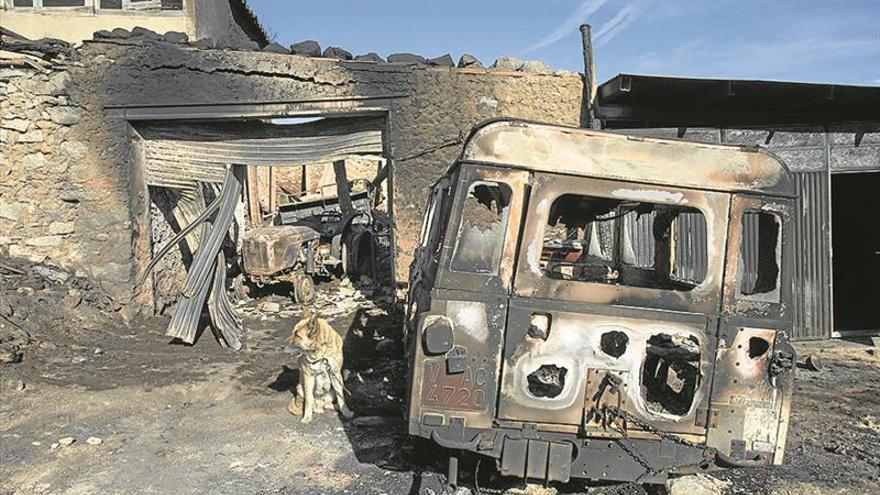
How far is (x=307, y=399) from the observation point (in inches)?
193

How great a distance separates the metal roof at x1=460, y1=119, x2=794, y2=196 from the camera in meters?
3.13

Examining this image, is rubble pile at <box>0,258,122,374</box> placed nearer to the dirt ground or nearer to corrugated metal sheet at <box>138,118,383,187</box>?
the dirt ground

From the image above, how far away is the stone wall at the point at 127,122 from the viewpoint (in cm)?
712

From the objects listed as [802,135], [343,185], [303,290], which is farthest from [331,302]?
[802,135]

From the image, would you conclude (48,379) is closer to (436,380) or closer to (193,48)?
(193,48)

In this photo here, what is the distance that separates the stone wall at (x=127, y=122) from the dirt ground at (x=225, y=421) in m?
0.65

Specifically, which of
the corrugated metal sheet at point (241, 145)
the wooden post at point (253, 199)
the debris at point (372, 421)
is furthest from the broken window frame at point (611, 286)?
the wooden post at point (253, 199)

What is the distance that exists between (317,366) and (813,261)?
6312mm

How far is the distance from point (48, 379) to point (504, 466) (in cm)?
480

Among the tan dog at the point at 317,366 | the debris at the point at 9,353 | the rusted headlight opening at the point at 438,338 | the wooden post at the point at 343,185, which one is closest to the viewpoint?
the rusted headlight opening at the point at 438,338

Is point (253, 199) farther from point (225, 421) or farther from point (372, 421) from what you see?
point (372, 421)

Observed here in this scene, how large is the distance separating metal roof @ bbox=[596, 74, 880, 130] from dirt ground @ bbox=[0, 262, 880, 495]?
9.58 ft

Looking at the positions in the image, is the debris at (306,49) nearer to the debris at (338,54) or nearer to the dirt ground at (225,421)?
the debris at (338,54)

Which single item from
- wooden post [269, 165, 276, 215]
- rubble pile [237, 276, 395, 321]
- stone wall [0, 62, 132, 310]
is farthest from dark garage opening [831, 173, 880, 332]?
wooden post [269, 165, 276, 215]
